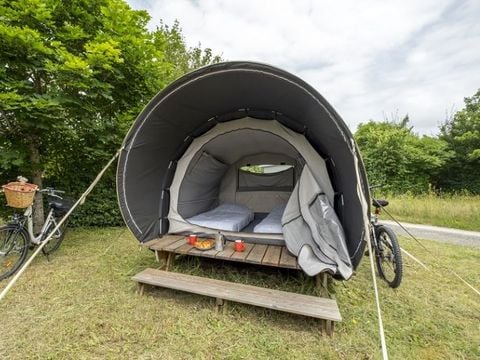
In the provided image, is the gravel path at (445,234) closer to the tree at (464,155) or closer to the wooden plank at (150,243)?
the wooden plank at (150,243)

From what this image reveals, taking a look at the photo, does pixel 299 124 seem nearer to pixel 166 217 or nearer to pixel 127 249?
pixel 166 217

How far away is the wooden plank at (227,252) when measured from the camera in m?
2.68

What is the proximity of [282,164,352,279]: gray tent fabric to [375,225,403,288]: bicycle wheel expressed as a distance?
0.68m

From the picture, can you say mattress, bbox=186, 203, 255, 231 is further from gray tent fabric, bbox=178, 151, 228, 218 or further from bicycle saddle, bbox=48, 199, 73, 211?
bicycle saddle, bbox=48, 199, 73, 211

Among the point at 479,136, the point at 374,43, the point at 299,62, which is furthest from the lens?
the point at 479,136

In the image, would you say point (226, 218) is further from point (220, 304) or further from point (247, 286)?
point (220, 304)

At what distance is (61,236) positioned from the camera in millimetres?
3641

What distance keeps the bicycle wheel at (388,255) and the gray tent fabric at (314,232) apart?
27.0 inches

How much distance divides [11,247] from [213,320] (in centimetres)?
268

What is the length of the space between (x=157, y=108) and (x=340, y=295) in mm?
3037

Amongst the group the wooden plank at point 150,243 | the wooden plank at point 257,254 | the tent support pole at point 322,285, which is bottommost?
the tent support pole at point 322,285

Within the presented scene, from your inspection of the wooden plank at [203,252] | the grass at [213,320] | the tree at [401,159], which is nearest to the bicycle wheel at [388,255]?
the grass at [213,320]

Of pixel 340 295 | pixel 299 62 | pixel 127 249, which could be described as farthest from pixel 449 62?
pixel 127 249

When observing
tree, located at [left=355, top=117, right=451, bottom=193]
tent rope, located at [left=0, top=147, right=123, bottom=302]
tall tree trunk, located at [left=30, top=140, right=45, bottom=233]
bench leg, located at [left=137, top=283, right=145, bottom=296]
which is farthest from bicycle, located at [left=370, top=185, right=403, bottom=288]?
tree, located at [left=355, top=117, right=451, bottom=193]
